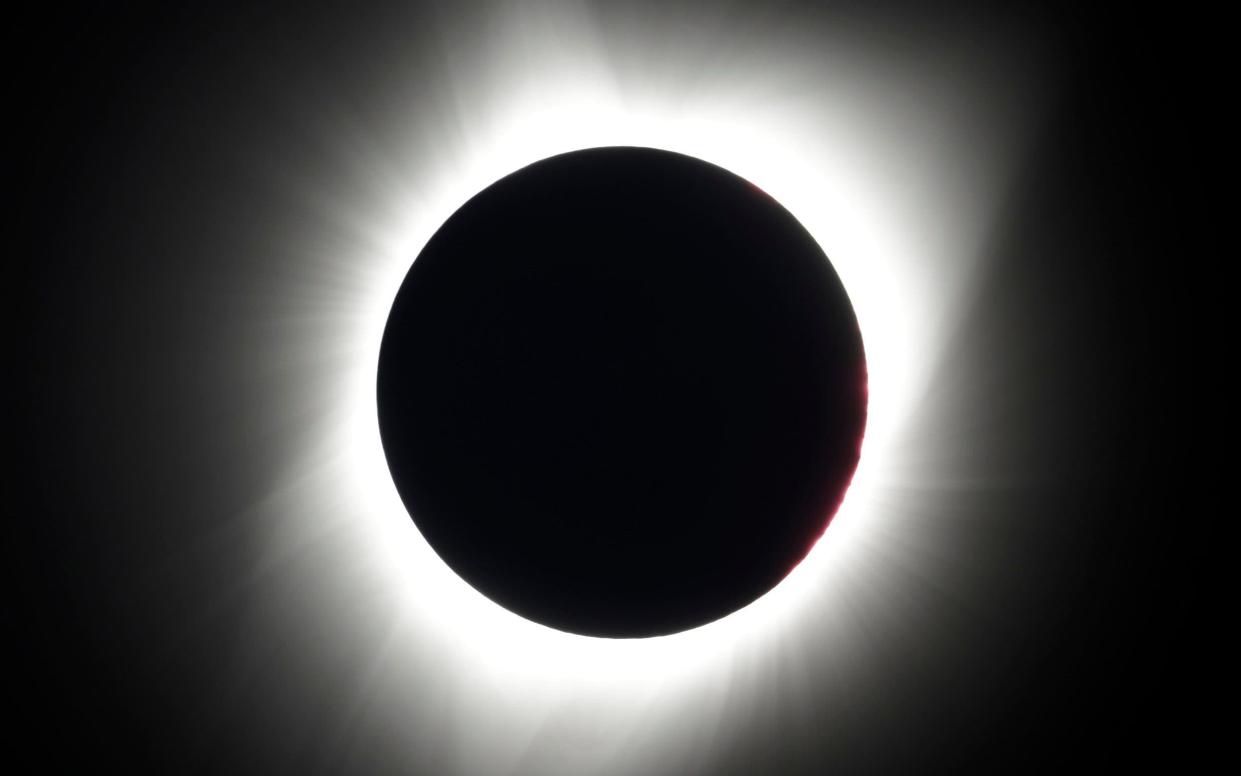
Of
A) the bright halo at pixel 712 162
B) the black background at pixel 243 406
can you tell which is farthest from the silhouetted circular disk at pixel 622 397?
the black background at pixel 243 406

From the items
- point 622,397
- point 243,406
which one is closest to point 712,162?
point 622,397

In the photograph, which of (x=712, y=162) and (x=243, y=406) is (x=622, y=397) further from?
(x=243, y=406)

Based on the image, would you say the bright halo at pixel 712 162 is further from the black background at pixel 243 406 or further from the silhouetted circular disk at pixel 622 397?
the silhouetted circular disk at pixel 622 397

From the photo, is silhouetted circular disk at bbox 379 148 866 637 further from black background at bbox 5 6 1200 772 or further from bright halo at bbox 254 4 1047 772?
black background at bbox 5 6 1200 772

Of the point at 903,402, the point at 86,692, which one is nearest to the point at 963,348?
the point at 903,402

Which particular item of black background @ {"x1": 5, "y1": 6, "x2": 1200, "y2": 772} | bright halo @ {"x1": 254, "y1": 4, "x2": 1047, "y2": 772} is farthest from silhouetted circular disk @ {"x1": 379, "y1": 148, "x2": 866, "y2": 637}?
black background @ {"x1": 5, "y1": 6, "x2": 1200, "y2": 772}

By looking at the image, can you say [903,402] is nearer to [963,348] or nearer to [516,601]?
[963,348]
